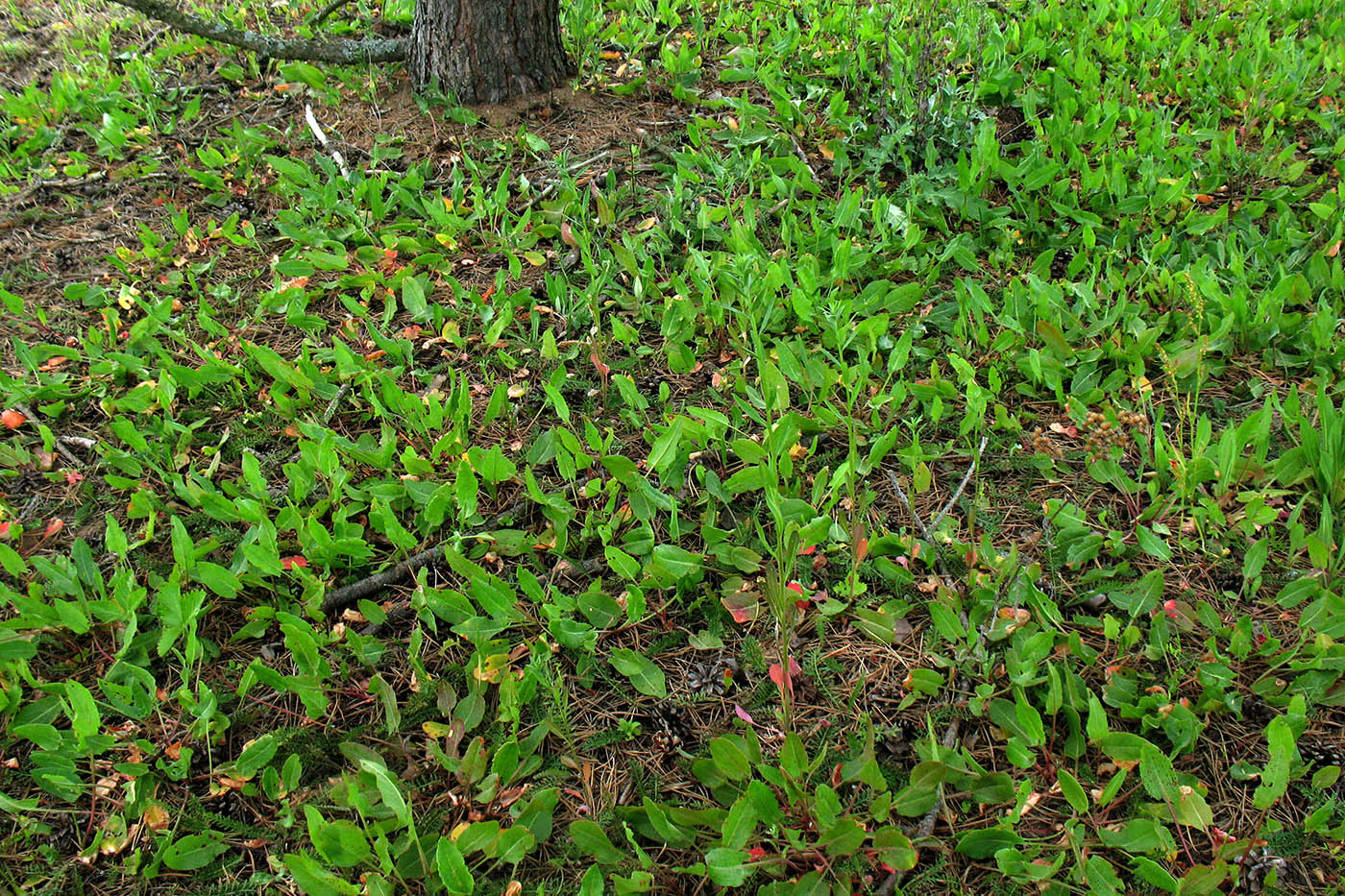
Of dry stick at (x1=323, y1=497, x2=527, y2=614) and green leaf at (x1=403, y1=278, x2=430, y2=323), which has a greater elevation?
green leaf at (x1=403, y1=278, x2=430, y2=323)

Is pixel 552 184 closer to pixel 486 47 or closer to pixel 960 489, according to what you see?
pixel 486 47

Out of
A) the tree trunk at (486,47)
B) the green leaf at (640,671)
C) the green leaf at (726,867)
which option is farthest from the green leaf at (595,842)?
the tree trunk at (486,47)

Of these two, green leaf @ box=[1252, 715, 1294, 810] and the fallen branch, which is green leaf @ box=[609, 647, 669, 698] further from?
the fallen branch

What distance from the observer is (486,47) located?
356 centimetres

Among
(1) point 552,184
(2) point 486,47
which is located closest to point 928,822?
(1) point 552,184

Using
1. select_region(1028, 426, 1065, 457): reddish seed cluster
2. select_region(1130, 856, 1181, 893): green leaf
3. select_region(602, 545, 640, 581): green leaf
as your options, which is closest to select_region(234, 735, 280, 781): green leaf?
select_region(602, 545, 640, 581): green leaf

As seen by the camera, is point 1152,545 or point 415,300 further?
point 415,300

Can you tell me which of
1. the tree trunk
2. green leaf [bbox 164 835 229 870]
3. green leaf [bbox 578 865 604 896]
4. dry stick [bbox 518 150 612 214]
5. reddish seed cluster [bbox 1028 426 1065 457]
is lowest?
green leaf [bbox 164 835 229 870]

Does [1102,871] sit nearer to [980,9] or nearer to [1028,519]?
[1028,519]

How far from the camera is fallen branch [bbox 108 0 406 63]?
3.66 metres

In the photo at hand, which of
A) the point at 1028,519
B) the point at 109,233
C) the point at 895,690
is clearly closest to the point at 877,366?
the point at 1028,519

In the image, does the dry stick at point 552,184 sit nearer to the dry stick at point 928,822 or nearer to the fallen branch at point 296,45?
the fallen branch at point 296,45

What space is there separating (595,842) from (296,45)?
3.65m

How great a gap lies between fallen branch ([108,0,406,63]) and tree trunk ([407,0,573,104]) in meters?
0.22
